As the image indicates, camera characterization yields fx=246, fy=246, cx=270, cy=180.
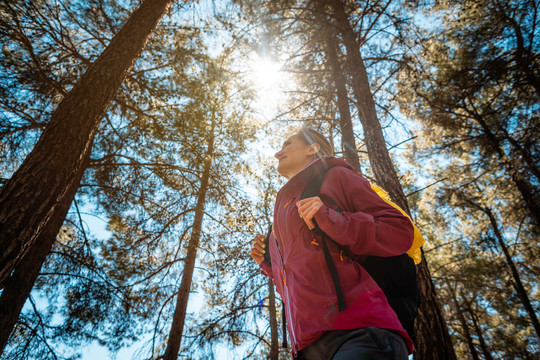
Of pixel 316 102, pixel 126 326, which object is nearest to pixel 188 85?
pixel 316 102

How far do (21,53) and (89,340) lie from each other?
18.3 ft

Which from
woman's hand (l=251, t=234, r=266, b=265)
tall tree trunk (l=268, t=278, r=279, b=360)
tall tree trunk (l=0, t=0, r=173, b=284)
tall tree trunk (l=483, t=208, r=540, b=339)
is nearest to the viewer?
tall tree trunk (l=0, t=0, r=173, b=284)

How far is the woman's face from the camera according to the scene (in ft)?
6.69

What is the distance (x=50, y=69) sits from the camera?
175 inches

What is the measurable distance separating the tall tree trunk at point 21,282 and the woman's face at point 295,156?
14.8 ft

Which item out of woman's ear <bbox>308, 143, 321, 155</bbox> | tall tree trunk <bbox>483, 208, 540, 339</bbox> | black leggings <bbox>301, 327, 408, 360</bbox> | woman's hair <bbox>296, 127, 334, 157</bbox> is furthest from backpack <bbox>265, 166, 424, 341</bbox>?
tall tree trunk <bbox>483, 208, 540, 339</bbox>

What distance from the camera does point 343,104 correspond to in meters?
5.84

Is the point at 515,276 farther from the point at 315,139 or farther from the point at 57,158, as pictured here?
the point at 57,158

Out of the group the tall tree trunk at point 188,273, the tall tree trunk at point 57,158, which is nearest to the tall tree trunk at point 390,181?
the tall tree trunk at point 188,273

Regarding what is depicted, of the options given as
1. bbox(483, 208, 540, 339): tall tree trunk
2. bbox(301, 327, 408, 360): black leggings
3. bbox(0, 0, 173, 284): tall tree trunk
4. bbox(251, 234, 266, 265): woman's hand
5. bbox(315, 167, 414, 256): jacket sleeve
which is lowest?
bbox(301, 327, 408, 360): black leggings

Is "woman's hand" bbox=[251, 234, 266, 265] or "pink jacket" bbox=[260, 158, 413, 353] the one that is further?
"woman's hand" bbox=[251, 234, 266, 265]

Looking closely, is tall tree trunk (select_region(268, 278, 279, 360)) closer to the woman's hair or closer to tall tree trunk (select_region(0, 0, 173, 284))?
the woman's hair

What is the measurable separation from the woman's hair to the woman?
0.64 metres

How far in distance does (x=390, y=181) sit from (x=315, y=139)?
2.12 meters
